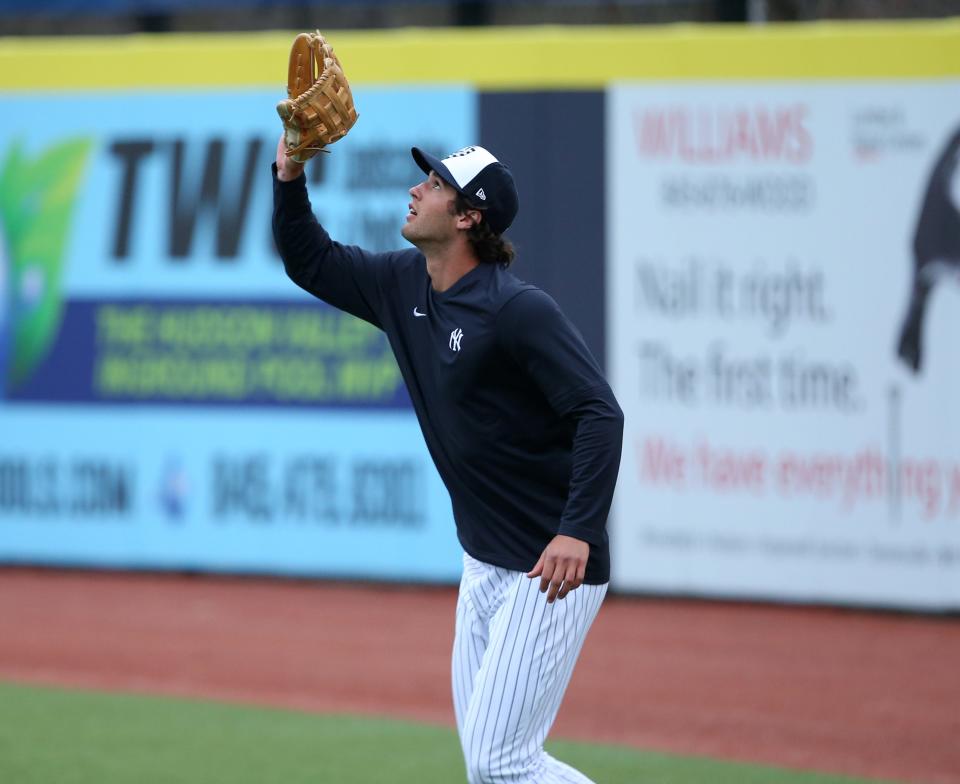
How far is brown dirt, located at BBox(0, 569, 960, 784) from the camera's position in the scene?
710 centimetres

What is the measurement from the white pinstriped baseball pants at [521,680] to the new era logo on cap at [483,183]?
0.97 m

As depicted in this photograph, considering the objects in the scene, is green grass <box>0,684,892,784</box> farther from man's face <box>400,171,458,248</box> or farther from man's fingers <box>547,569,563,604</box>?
man's face <box>400,171,458,248</box>

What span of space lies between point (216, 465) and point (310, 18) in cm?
906

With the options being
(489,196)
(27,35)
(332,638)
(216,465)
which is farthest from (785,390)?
(27,35)

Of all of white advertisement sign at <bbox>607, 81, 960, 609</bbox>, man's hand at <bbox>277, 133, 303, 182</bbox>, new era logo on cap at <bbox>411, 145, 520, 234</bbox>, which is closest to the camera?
new era logo on cap at <bbox>411, 145, 520, 234</bbox>

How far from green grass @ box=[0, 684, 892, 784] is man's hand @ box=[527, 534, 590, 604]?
2.25 metres

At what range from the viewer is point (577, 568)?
13.5 feet

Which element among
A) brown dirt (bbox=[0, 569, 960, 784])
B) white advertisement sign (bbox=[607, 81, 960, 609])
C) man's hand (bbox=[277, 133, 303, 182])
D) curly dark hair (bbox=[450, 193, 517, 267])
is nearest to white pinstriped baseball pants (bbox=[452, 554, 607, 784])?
curly dark hair (bbox=[450, 193, 517, 267])

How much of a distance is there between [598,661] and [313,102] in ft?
15.6

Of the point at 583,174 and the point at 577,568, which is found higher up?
the point at 583,174

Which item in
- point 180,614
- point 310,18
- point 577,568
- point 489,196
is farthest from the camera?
point 310,18

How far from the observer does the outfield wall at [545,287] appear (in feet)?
30.8

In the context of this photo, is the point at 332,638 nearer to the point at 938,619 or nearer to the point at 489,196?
the point at 938,619

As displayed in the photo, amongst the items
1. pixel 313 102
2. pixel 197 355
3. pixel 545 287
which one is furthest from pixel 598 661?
pixel 313 102
